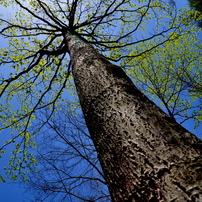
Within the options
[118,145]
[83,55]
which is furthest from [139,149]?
[83,55]

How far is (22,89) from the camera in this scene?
18.0 feet

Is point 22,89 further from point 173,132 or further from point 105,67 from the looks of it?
point 173,132

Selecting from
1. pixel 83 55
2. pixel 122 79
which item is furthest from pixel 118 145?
pixel 83 55

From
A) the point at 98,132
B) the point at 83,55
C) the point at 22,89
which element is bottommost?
the point at 98,132

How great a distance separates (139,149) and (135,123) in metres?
0.17

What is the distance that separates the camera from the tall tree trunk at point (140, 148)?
0.57 m

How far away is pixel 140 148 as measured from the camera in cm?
74

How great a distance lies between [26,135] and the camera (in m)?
5.27

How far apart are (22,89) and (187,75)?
805 cm

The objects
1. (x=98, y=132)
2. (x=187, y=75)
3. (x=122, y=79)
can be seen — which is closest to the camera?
(x=98, y=132)

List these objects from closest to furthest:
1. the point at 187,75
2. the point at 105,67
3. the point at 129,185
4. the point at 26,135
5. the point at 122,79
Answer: the point at 129,185 < the point at 122,79 < the point at 105,67 < the point at 26,135 < the point at 187,75

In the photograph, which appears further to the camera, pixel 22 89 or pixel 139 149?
pixel 22 89

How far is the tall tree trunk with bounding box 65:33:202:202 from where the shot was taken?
0.57 metres

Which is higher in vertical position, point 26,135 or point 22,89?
point 22,89
